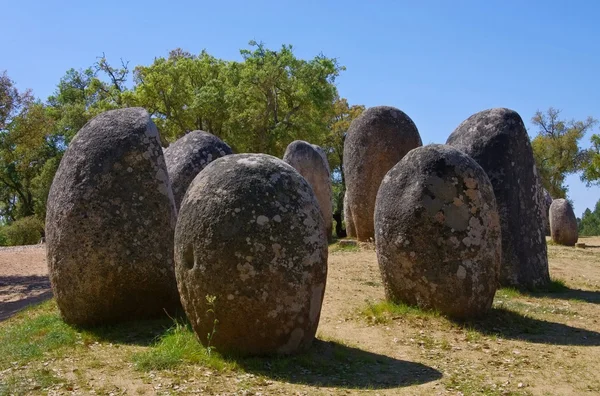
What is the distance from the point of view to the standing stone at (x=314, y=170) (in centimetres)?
2016

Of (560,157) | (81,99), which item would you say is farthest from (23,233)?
(560,157)

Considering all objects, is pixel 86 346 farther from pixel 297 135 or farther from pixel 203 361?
pixel 297 135

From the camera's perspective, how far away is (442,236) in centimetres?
872

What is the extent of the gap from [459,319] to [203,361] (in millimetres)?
3902

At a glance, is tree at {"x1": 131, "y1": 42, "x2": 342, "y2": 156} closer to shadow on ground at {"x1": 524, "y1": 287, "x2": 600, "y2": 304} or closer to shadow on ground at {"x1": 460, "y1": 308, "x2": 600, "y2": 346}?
shadow on ground at {"x1": 524, "y1": 287, "x2": 600, "y2": 304}

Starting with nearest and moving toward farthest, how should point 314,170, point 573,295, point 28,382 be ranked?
point 28,382 < point 573,295 < point 314,170

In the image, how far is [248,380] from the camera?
5.98 metres

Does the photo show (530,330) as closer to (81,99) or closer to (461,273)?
(461,273)

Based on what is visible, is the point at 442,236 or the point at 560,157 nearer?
the point at 442,236

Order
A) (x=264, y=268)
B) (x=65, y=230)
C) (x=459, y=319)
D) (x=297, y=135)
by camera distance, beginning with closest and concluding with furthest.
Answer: (x=264, y=268) < (x=65, y=230) < (x=459, y=319) < (x=297, y=135)

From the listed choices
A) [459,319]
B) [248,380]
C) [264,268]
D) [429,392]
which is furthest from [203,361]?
[459,319]

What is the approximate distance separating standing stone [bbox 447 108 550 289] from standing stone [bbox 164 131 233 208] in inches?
182

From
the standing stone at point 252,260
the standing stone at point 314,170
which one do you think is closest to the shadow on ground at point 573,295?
the standing stone at point 252,260

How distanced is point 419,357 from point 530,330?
220 cm
